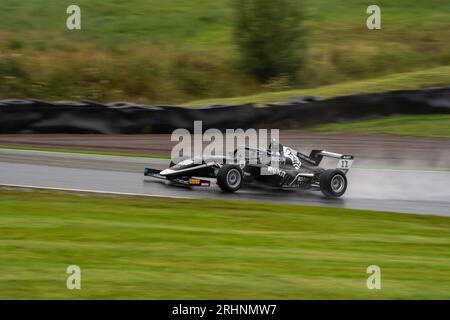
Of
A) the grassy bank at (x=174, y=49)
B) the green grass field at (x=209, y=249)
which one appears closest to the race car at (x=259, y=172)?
the green grass field at (x=209, y=249)

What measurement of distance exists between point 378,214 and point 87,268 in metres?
5.72

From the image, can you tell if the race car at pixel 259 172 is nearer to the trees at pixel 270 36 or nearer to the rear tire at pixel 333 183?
the rear tire at pixel 333 183

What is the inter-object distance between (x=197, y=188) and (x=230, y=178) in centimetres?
89

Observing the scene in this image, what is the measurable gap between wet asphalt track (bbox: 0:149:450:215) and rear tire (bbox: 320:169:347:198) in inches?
5.7

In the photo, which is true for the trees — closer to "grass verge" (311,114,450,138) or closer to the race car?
"grass verge" (311,114,450,138)

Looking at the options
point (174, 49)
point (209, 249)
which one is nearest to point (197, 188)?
point (209, 249)

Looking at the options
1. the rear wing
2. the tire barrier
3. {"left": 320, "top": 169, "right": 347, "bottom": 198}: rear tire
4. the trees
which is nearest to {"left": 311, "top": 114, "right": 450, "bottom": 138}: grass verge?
the tire barrier

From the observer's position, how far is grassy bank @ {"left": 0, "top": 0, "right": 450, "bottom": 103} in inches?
1033

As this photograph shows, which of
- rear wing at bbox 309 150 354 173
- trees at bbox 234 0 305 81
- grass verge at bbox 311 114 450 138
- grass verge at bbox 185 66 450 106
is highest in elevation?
trees at bbox 234 0 305 81

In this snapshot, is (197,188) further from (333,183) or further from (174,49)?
(174,49)

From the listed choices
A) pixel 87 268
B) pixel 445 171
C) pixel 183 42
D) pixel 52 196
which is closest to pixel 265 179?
pixel 52 196
